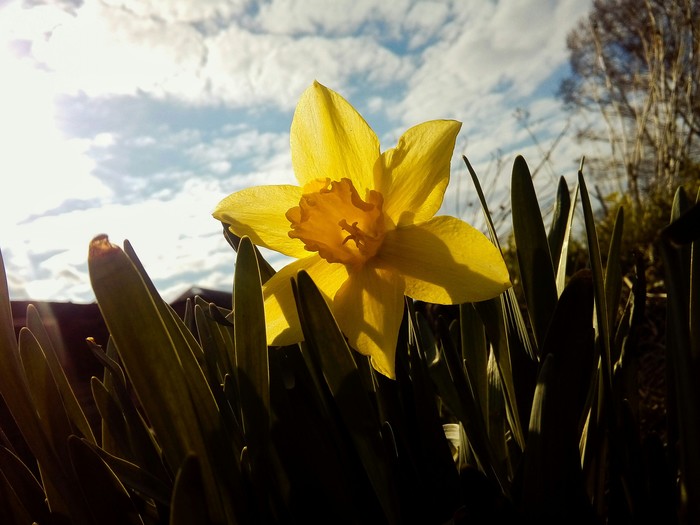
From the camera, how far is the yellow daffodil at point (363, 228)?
574mm

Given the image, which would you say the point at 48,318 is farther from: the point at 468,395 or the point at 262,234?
the point at 468,395

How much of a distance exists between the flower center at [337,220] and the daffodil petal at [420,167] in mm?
29

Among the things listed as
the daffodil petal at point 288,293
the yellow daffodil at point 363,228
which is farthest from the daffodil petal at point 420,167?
the daffodil petal at point 288,293

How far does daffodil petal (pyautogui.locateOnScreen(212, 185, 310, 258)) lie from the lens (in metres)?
0.68

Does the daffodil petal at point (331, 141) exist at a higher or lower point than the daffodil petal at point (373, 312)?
higher

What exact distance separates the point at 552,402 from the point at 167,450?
1.08 feet

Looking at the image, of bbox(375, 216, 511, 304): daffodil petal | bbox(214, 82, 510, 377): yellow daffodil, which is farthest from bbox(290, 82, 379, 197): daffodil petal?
bbox(375, 216, 511, 304): daffodil petal

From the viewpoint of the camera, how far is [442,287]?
58 cm

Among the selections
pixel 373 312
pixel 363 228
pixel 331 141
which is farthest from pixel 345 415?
pixel 331 141

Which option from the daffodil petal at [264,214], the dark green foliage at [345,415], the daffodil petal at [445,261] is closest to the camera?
the dark green foliage at [345,415]

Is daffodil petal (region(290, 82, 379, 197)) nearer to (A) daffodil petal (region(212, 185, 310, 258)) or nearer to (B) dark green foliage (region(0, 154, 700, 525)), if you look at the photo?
(A) daffodil petal (region(212, 185, 310, 258))

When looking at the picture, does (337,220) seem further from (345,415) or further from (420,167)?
(345,415)

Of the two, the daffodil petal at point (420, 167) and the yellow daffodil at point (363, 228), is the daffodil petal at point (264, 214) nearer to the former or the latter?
the yellow daffodil at point (363, 228)

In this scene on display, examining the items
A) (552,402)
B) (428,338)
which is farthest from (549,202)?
(552,402)
